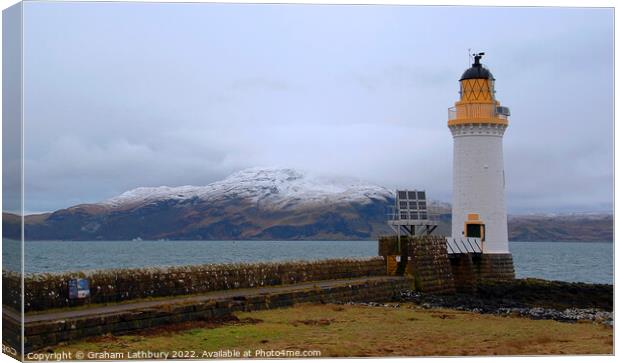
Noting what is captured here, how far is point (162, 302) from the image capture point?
16156 millimetres

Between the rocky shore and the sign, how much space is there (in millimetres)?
7502

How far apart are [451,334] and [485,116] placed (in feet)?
47.3

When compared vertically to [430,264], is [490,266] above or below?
below

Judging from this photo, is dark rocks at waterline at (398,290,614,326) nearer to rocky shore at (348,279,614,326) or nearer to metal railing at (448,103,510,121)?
rocky shore at (348,279,614,326)

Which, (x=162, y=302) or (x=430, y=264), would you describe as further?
(x=430, y=264)

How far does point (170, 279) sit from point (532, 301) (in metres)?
12.3

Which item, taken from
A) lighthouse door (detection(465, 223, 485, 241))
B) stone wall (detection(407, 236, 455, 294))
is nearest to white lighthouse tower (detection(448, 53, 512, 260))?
lighthouse door (detection(465, 223, 485, 241))

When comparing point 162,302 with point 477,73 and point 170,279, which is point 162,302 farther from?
point 477,73

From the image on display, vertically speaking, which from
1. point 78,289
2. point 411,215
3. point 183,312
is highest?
point 411,215

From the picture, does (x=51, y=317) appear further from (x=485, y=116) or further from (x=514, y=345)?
(x=485, y=116)

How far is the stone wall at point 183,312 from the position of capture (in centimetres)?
1291

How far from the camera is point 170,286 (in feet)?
56.5

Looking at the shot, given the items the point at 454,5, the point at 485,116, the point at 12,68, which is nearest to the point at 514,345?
the point at 454,5

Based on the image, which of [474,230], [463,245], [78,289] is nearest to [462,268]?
[463,245]
